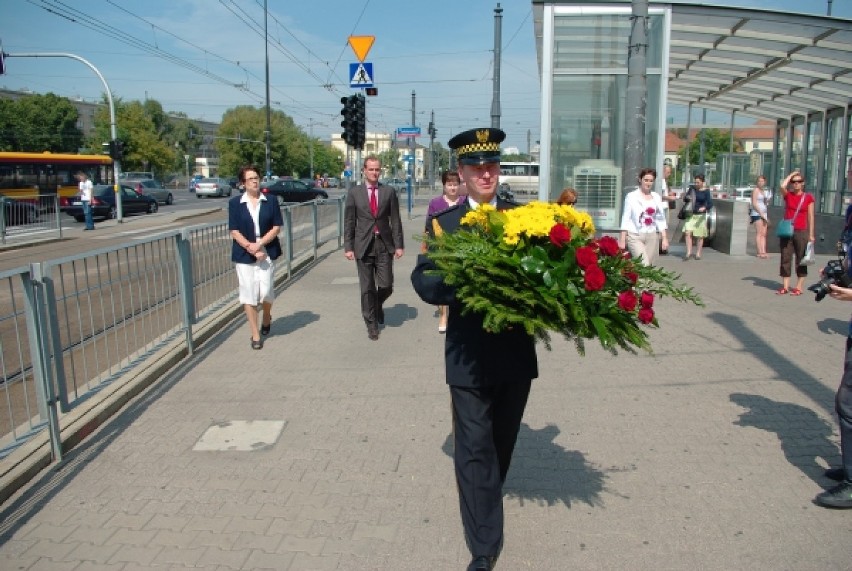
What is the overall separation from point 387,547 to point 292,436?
5.35ft

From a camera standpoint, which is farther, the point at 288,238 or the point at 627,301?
the point at 288,238

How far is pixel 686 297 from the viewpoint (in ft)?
10.5

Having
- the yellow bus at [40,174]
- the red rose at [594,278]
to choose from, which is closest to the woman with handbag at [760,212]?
the red rose at [594,278]

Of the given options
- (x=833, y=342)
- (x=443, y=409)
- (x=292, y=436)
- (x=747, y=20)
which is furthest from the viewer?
(x=747, y=20)

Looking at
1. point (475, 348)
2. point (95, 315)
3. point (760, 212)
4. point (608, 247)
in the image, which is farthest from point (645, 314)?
point (760, 212)

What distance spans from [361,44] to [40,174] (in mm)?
22936

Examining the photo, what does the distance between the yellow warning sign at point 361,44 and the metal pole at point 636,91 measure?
668cm

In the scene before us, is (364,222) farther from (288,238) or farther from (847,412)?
(847,412)

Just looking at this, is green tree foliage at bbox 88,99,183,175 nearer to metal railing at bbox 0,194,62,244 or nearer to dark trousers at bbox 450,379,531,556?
metal railing at bbox 0,194,62,244

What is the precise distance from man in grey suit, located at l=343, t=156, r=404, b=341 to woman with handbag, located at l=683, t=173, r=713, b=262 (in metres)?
8.30

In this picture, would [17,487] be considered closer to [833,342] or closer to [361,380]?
[361,380]

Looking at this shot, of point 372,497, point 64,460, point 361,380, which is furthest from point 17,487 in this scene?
point 361,380

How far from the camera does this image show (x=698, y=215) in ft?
45.7

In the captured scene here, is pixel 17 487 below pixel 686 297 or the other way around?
below
